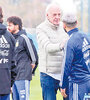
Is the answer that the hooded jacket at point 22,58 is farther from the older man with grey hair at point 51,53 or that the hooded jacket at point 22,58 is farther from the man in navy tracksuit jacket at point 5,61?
the man in navy tracksuit jacket at point 5,61

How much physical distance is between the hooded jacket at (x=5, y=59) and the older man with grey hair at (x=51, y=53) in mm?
1023

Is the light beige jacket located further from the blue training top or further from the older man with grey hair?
the blue training top

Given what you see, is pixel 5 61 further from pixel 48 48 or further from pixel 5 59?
pixel 48 48

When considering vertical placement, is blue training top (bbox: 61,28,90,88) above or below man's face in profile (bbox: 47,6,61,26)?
below

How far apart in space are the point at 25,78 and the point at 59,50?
133 cm

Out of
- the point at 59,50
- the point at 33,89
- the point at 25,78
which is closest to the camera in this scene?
the point at 59,50

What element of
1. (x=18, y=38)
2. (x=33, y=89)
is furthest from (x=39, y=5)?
(x=18, y=38)

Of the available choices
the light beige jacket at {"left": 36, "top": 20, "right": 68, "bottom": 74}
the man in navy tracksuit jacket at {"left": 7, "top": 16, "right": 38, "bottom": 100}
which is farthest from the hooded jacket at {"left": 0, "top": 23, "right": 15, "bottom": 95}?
the man in navy tracksuit jacket at {"left": 7, "top": 16, "right": 38, "bottom": 100}

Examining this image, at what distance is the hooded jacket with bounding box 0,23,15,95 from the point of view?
577 centimetres

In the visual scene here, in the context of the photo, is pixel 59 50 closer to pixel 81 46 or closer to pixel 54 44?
pixel 54 44

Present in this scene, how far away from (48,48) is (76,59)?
2.53ft

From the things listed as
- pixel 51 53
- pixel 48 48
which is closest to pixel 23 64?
pixel 51 53

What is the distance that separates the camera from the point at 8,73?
584cm

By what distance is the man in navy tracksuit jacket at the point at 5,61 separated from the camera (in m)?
5.77
